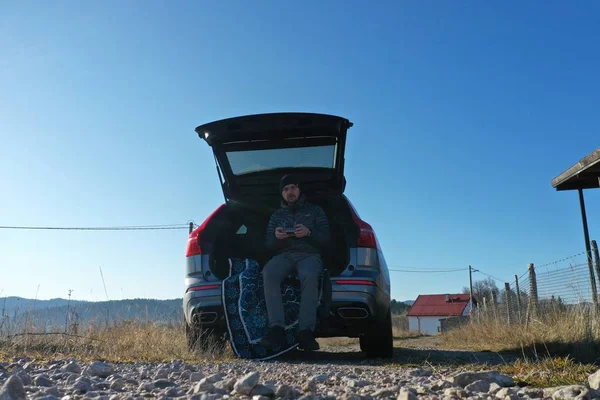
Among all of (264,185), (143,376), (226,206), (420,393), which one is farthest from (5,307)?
(420,393)

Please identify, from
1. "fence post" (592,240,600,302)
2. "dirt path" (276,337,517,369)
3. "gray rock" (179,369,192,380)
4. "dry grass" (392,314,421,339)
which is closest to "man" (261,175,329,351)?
"dirt path" (276,337,517,369)

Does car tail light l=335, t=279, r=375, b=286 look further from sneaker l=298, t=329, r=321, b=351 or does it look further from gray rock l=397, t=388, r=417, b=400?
gray rock l=397, t=388, r=417, b=400

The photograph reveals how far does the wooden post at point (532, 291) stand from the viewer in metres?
9.47

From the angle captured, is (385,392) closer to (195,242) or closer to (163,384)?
(163,384)

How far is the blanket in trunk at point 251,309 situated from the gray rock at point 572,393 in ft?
9.43

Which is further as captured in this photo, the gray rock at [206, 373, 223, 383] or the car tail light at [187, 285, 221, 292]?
the car tail light at [187, 285, 221, 292]

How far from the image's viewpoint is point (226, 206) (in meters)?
5.74

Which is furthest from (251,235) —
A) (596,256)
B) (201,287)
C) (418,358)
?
(596,256)

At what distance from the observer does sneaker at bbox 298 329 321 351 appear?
458cm

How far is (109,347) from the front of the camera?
5059 millimetres

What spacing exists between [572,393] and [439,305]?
68111mm

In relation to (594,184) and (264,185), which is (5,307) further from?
(594,184)

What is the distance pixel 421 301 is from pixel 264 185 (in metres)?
67.4

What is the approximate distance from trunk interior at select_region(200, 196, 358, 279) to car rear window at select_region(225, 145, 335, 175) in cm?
42
